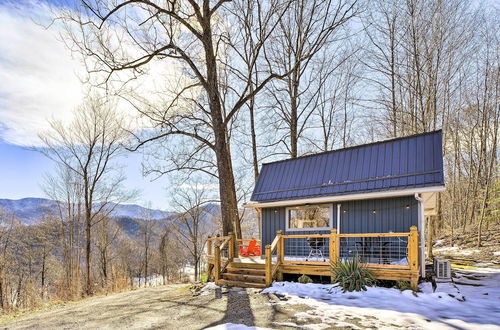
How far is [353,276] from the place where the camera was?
21.6ft

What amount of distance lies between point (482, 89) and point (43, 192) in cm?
2802

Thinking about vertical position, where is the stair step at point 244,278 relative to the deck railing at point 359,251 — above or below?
below

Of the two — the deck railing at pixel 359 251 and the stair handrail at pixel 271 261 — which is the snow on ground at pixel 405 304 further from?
the deck railing at pixel 359 251

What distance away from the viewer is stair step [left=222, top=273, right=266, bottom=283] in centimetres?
766

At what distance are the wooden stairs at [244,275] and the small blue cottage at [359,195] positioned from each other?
51.3 inches

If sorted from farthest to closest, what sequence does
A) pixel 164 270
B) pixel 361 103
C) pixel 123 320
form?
pixel 164 270 < pixel 361 103 < pixel 123 320

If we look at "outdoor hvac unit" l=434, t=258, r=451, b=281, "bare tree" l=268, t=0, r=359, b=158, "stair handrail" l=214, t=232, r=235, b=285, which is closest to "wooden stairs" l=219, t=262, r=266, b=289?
"stair handrail" l=214, t=232, r=235, b=285

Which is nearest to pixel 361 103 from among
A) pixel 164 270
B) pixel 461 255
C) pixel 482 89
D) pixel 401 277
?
pixel 482 89

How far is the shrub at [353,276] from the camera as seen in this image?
6488 millimetres

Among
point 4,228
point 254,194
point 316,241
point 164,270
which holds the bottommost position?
point 164,270

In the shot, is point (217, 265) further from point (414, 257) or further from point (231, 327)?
point (414, 257)

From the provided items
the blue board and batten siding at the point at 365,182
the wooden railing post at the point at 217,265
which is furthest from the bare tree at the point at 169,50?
the blue board and batten siding at the point at 365,182

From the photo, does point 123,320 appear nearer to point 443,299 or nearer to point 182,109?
point 443,299

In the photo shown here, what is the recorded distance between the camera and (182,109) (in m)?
12.1
